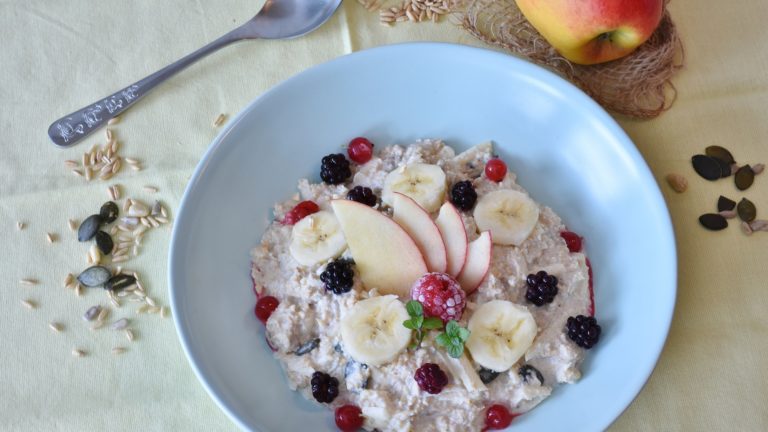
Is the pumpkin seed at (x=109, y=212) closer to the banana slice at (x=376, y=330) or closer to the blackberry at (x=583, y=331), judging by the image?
the banana slice at (x=376, y=330)

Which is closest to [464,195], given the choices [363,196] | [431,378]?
[363,196]

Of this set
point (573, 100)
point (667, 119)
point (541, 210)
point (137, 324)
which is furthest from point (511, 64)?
point (137, 324)

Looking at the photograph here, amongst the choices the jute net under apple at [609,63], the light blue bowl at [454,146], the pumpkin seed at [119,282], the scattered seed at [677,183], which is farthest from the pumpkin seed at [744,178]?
the pumpkin seed at [119,282]

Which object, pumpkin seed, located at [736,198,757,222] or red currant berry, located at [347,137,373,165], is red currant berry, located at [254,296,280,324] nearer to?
red currant berry, located at [347,137,373,165]

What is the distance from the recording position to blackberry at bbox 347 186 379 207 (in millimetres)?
1716

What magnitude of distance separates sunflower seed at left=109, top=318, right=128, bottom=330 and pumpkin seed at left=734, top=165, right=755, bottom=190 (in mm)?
1687

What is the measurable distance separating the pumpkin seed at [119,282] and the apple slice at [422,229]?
73 centimetres

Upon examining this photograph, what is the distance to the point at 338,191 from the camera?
5.79 ft

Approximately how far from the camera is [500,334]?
1.55m

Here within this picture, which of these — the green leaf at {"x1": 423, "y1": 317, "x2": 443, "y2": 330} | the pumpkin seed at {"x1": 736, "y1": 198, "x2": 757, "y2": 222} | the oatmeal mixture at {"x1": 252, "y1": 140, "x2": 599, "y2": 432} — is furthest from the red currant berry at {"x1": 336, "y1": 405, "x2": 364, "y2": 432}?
the pumpkin seed at {"x1": 736, "y1": 198, "x2": 757, "y2": 222}

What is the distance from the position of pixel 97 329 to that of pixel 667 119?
1.66m

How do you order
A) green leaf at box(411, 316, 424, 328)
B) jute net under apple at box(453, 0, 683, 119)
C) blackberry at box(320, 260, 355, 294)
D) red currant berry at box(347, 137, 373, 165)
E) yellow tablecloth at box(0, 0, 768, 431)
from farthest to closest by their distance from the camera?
jute net under apple at box(453, 0, 683, 119), red currant berry at box(347, 137, 373, 165), yellow tablecloth at box(0, 0, 768, 431), blackberry at box(320, 260, 355, 294), green leaf at box(411, 316, 424, 328)

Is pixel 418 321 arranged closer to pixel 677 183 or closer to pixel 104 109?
pixel 677 183

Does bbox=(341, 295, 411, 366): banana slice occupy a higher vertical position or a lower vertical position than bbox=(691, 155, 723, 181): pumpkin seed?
higher
